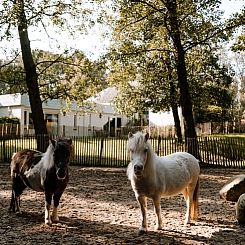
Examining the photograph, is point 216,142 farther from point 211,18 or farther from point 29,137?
point 29,137

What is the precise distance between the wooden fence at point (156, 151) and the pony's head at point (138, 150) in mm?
12735

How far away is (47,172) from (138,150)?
183 centimetres

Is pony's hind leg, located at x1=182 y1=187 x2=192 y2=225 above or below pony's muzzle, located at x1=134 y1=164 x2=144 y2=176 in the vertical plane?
below

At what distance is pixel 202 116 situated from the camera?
1558 inches

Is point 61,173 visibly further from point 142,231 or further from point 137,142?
point 142,231

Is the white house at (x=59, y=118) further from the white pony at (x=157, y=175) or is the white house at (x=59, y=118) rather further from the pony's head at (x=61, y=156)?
the pony's head at (x=61, y=156)

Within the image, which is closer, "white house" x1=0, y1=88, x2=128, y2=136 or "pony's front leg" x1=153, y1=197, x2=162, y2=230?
"pony's front leg" x1=153, y1=197, x2=162, y2=230

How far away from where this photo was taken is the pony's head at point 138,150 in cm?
589

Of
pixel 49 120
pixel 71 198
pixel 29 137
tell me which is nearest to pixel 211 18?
pixel 29 137

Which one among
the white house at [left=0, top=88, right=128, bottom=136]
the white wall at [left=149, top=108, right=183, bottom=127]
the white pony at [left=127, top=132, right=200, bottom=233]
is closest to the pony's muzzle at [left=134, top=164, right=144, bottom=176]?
the white pony at [left=127, top=132, right=200, bottom=233]

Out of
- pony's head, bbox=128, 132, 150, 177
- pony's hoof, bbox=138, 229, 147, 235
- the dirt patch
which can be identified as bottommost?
the dirt patch

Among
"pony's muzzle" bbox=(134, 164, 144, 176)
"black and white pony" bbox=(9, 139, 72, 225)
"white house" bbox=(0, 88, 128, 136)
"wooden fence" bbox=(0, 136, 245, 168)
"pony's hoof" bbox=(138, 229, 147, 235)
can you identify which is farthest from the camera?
"white house" bbox=(0, 88, 128, 136)

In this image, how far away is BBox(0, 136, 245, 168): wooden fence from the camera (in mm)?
19406

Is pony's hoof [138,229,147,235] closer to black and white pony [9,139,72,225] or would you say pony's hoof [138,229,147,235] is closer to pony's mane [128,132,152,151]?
pony's mane [128,132,152,151]
